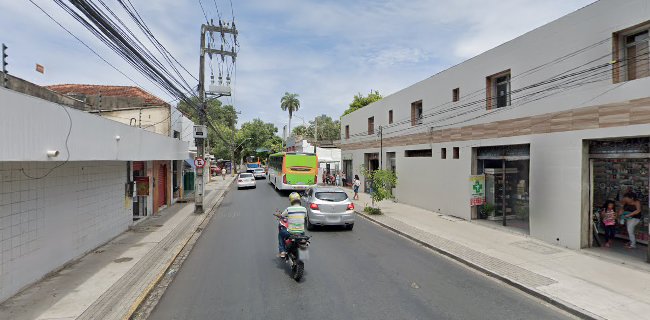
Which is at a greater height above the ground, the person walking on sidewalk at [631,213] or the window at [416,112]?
the window at [416,112]

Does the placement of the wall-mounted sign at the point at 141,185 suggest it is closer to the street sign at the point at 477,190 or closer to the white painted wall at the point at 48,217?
the white painted wall at the point at 48,217

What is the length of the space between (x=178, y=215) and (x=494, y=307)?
43.6ft

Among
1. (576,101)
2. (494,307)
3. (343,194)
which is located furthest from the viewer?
(343,194)

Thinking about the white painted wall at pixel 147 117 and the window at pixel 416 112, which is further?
the window at pixel 416 112

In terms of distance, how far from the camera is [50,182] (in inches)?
270

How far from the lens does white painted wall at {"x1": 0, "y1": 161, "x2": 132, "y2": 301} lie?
565cm

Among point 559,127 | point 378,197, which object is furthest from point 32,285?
point 559,127

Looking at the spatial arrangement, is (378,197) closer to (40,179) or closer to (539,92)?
(539,92)

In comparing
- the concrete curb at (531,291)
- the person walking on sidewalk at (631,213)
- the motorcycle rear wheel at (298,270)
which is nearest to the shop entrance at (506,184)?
the person walking on sidewalk at (631,213)

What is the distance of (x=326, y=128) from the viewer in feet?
243

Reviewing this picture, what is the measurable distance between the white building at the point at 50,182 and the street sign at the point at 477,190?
11.7 m

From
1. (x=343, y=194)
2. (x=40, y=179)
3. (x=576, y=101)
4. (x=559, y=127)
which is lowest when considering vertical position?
(x=343, y=194)

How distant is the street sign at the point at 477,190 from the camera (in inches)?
523

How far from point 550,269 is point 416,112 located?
11983mm
